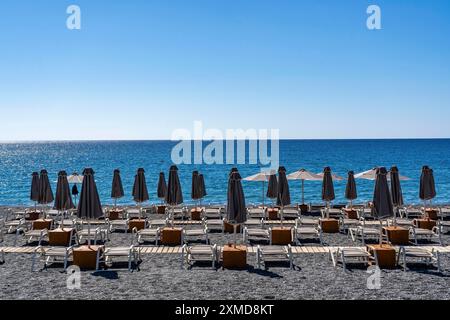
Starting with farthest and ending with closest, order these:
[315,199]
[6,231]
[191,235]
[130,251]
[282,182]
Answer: [315,199]
[6,231]
[282,182]
[191,235]
[130,251]

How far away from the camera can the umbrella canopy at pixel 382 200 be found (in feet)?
37.5

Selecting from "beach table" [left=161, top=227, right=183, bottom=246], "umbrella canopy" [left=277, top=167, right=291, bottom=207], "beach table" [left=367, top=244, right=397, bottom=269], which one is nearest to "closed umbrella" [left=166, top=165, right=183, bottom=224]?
"beach table" [left=161, top=227, right=183, bottom=246]

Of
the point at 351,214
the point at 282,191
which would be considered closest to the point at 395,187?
the point at 282,191

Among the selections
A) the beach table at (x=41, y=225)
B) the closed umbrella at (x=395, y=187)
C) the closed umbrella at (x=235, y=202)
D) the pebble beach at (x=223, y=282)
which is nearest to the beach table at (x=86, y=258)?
the pebble beach at (x=223, y=282)

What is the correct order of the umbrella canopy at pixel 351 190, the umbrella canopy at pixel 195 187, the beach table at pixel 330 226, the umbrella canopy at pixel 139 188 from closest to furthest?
the beach table at pixel 330 226, the umbrella canopy at pixel 195 187, the umbrella canopy at pixel 351 190, the umbrella canopy at pixel 139 188

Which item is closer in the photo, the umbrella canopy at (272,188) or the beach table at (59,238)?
the beach table at (59,238)

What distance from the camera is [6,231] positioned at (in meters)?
15.9

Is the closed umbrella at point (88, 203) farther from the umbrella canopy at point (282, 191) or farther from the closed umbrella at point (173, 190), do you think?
the umbrella canopy at point (282, 191)

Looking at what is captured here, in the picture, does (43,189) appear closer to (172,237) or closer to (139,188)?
(139,188)

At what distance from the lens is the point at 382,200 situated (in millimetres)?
11453

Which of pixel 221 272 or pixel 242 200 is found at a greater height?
pixel 242 200
